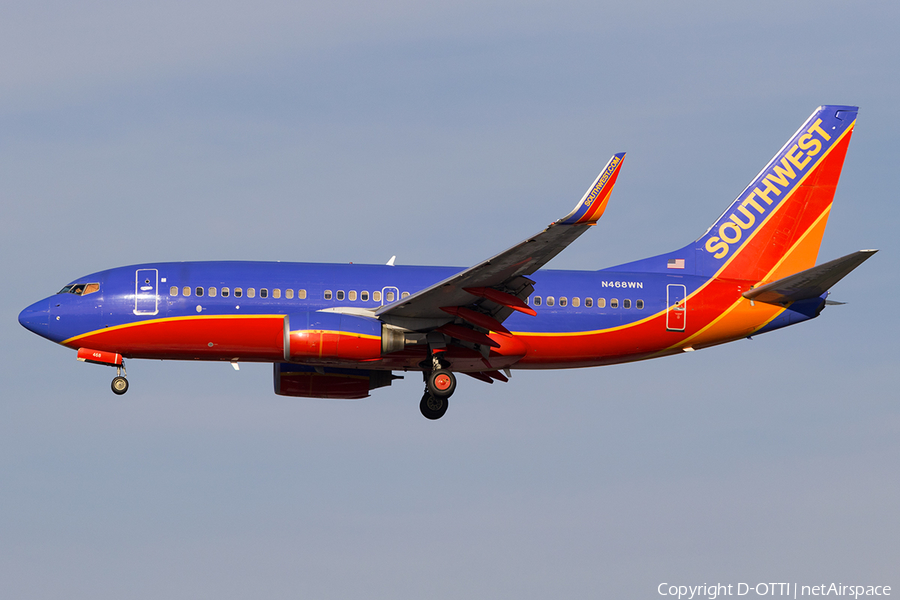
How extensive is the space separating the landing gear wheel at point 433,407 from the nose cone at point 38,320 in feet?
40.5

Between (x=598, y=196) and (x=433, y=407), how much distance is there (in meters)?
12.3

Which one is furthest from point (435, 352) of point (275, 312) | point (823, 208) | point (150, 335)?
point (823, 208)

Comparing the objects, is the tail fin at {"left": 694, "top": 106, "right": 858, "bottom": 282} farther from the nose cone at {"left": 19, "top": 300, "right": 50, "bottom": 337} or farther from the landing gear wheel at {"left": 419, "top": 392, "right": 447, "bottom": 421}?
the nose cone at {"left": 19, "top": 300, "right": 50, "bottom": 337}

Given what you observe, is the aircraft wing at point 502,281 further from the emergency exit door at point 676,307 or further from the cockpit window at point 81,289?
the cockpit window at point 81,289

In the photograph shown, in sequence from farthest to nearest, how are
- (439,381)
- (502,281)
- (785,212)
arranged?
1. (785,212)
2. (439,381)
3. (502,281)

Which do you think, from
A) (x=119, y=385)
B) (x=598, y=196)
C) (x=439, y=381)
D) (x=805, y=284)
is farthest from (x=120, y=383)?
(x=805, y=284)

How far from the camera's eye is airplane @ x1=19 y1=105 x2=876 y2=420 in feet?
122

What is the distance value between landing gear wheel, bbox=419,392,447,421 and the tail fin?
32.3ft

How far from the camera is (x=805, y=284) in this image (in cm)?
3941

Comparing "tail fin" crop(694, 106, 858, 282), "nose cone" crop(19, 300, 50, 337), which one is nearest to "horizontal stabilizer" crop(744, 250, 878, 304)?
"tail fin" crop(694, 106, 858, 282)

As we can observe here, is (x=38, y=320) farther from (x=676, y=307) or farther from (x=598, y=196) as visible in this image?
(x=676, y=307)

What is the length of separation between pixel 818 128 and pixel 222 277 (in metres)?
21.9

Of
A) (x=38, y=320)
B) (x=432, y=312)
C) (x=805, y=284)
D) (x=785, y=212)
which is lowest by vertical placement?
(x=432, y=312)

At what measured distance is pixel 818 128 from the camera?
4422 centimetres
